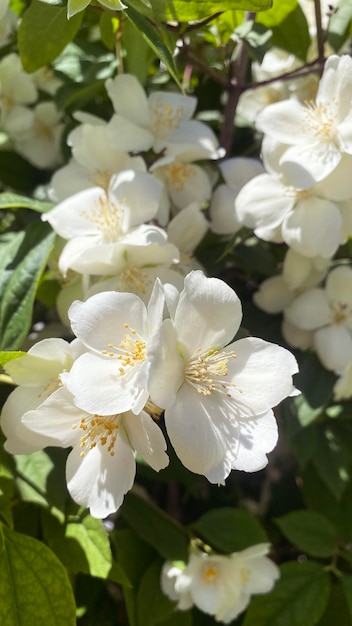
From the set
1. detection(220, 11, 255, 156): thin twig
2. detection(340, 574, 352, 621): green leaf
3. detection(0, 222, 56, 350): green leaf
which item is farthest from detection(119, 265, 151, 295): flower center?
detection(340, 574, 352, 621): green leaf

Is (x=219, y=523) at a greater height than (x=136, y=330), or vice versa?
(x=136, y=330)

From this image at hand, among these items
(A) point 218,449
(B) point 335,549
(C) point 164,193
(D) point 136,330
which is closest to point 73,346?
(D) point 136,330

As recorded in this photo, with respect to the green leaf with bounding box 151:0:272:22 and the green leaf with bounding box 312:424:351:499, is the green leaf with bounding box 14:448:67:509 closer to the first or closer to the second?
the green leaf with bounding box 312:424:351:499

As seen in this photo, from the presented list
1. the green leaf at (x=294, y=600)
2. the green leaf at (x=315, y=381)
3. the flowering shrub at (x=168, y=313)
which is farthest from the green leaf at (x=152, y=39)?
the green leaf at (x=294, y=600)

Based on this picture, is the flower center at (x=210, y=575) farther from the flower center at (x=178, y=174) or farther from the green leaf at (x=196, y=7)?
the green leaf at (x=196, y=7)

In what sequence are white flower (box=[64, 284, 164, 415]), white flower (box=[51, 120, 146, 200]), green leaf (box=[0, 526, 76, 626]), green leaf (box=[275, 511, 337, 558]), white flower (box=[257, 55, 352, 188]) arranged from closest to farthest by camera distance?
white flower (box=[64, 284, 164, 415]) → green leaf (box=[0, 526, 76, 626]) → white flower (box=[257, 55, 352, 188]) → white flower (box=[51, 120, 146, 200]) → green leaf (box=[275, 511, 337, 558])

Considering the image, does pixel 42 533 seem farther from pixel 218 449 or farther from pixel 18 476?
pixel 218 449

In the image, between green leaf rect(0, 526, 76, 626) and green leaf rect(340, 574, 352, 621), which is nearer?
green leaf rect(0, 526, 76, 626)
